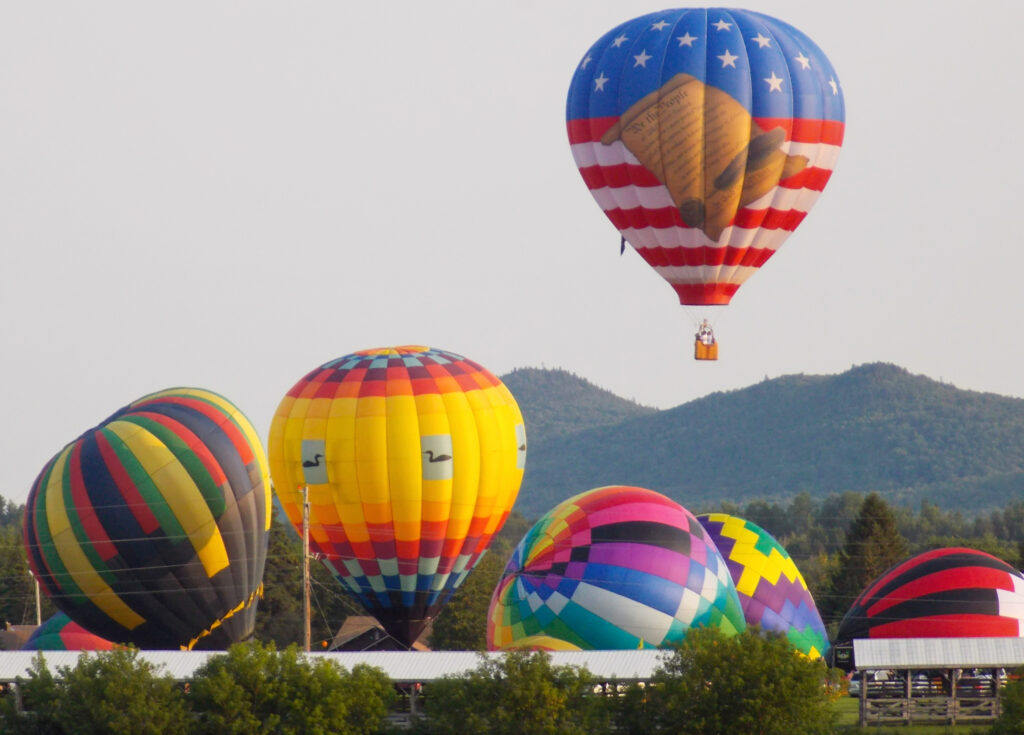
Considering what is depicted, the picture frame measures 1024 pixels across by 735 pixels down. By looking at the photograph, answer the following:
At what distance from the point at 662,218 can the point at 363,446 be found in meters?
7.13

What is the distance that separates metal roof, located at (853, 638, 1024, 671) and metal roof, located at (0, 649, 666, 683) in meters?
4.23

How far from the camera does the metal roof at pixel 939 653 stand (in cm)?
3241

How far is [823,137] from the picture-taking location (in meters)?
35.1

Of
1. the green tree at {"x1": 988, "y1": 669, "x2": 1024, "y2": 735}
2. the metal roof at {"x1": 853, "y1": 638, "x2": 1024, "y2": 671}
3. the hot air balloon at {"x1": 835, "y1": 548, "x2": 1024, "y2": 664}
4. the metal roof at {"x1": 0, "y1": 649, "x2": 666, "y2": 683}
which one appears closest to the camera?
the green tree at {"x1": 988, "y1": 669, "x2": 1024, "y2": 735}

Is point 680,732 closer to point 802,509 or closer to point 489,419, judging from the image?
point 489,419

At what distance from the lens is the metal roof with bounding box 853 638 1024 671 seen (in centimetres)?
3241

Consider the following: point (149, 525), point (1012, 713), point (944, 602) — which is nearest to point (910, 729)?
point (1012, 713)

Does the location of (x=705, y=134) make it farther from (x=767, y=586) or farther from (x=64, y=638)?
(x=64, y=638)

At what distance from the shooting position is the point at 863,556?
59594 mm

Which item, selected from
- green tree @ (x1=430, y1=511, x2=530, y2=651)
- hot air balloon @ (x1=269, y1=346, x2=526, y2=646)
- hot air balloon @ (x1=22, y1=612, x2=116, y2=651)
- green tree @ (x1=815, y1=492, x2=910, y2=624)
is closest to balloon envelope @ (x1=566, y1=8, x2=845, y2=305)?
hot air balloon @ (x1=269, y1=346, x2=526, y2=646)

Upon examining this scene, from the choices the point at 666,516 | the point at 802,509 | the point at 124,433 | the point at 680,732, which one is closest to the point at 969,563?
the point at 666,516

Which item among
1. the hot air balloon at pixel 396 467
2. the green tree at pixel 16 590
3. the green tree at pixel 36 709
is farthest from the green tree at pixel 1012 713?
the green tree at pixel 16 590

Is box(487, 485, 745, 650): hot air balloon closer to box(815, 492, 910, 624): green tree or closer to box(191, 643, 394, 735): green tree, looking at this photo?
box(191, 643, 394, 735): green tree

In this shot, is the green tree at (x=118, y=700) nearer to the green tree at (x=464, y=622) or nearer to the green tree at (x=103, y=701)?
the green tree at (x=103, y=701)
